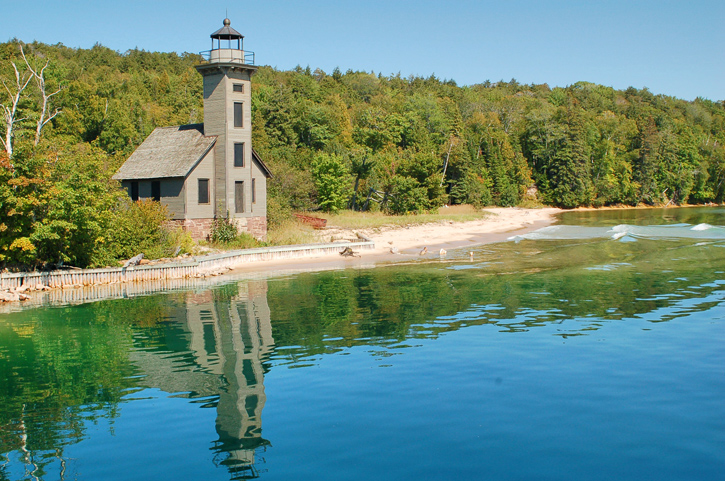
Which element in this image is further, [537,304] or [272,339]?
[537,304]

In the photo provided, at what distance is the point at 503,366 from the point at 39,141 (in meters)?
25.6

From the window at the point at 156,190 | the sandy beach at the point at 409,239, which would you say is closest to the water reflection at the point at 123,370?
the sandy beach at the point at 409,239

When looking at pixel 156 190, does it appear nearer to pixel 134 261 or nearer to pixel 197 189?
pixel 197 189

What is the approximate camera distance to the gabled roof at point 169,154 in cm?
3888

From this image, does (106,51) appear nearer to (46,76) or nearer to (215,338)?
(46,76)

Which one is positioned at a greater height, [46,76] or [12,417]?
[46,76]

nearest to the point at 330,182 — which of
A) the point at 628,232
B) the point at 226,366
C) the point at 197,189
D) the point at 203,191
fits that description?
the point at 203,191

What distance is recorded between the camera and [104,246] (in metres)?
31.7

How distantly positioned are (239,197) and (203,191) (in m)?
2.35

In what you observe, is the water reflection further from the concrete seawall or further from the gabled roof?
the gabled roof

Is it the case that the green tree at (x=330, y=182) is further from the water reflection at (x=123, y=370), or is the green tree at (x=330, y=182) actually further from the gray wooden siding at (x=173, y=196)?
the water reflection at (x=123, y=370)

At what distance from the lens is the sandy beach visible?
36.6m

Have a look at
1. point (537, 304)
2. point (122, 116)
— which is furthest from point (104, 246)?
point (122, 116)

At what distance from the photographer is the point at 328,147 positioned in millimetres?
63625
